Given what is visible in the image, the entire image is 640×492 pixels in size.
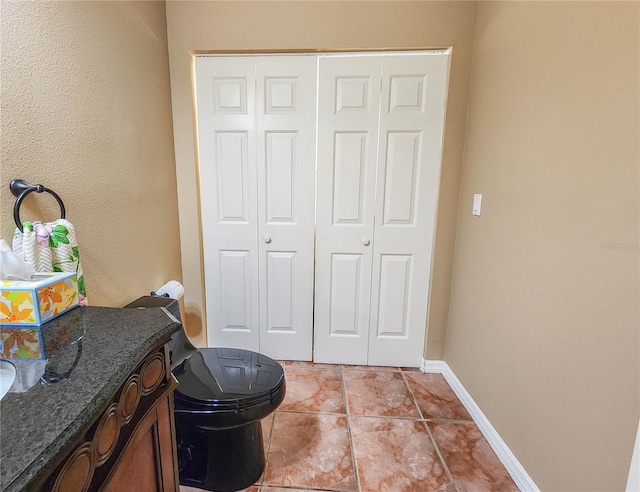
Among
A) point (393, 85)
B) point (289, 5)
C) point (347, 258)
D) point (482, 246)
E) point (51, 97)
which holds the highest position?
point (289, 5)

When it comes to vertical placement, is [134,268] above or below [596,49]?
below

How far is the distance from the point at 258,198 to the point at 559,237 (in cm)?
150

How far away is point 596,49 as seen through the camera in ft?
3.23

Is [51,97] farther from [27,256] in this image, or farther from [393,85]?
[393,85]

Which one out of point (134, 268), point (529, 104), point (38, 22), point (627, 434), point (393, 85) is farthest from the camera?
point (393, 85)

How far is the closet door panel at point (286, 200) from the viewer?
182cm

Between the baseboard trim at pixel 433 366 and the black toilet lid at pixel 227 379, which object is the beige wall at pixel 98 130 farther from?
the baseboard trim at pixel 433 366

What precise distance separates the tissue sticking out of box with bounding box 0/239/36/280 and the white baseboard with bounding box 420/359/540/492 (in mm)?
1833

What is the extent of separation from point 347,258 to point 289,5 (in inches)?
57.1

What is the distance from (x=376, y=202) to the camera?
6.27 feet

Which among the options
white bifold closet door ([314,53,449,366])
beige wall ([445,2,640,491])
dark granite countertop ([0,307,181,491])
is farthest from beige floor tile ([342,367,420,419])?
dark granite countertop ([0,307,181,491])

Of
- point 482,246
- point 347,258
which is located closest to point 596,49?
point 482,246

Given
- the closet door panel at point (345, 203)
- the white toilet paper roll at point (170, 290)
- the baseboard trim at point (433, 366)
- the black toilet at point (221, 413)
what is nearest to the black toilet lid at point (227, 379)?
the black toilet at point (221, 413)

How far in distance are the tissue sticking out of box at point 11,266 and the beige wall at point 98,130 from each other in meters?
0.16
